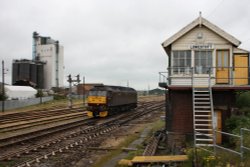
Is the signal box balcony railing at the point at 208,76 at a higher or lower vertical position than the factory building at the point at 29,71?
lower

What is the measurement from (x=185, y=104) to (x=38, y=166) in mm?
7440

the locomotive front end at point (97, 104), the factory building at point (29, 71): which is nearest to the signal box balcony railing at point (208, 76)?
the locomotive front end at point (97, 104)

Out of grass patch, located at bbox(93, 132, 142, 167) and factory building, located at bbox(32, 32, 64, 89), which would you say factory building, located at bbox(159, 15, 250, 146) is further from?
factory building, located at bbox(32, 32, 64, 89)

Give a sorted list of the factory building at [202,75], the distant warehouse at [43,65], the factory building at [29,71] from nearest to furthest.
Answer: the factory building at [202,75]
the factory building at [29,71]
the distant warehouse at [43,65]

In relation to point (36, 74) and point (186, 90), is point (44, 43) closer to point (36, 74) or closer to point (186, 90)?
point (36, 74)

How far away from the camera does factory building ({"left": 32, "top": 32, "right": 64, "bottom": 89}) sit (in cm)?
8719

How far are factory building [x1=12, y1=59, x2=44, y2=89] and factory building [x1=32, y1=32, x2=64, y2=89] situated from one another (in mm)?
1215

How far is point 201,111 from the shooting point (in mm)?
15930

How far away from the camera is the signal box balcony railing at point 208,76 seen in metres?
17.8

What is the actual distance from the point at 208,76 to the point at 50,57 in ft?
240

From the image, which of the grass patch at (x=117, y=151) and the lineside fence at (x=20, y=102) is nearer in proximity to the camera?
the grass patch at (x=117, y=151)

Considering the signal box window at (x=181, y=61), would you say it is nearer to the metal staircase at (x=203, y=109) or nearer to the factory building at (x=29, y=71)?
the metal staircase at (x=203, y=109)

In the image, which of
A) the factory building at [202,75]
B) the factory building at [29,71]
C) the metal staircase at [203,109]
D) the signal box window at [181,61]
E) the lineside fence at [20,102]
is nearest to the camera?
the metal staircase at [203,109]

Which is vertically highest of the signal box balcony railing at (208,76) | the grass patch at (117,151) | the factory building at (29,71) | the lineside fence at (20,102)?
the factory building at (29,71)
